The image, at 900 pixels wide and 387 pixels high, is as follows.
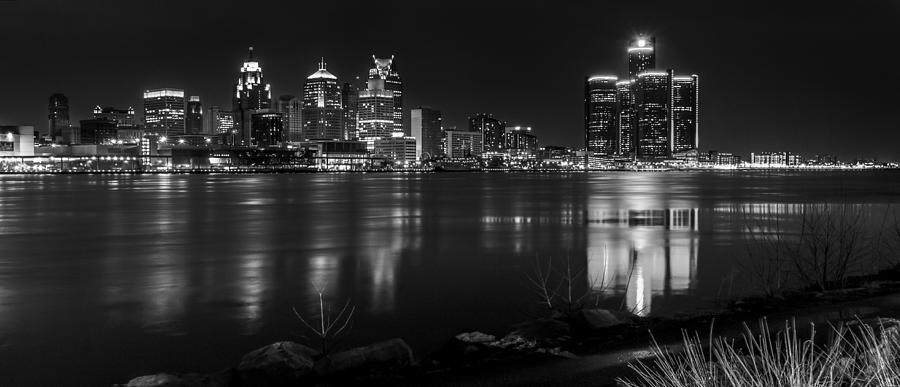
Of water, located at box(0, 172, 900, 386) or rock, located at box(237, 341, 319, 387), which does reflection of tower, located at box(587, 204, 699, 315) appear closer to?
water, located at box(0, 172, 900, 386)

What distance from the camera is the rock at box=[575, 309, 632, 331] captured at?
1129 cm

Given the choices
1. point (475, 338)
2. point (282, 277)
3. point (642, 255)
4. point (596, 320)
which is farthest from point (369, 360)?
point (642, 255)

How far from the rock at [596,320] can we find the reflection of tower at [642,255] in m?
2.62

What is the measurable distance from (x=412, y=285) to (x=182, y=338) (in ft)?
21.7

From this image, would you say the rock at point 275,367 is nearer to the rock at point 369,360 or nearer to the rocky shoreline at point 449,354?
the rocky shoreline at point 449,354

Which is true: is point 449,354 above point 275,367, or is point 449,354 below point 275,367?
below

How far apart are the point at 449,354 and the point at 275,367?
7.97 ft

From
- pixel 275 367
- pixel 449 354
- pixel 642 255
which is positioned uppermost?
pixel 275 367

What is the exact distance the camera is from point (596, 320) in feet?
37.5

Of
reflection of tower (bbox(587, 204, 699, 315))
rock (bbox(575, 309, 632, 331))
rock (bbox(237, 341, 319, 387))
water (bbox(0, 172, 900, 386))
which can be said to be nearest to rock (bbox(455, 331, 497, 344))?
water (bbox(0, 172, 900, 386))

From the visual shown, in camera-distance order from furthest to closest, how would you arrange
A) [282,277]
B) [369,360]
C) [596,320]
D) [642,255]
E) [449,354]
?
1. [642,255]
2. [282,277]
3. [596,320]
4. [449,354]
5. [369,360]

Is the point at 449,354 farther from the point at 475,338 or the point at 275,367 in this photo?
the point at 275,367

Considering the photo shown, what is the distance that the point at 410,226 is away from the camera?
A: 35.7 meters

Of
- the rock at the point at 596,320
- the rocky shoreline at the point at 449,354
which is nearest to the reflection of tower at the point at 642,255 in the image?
the rock at the point at 596,320
